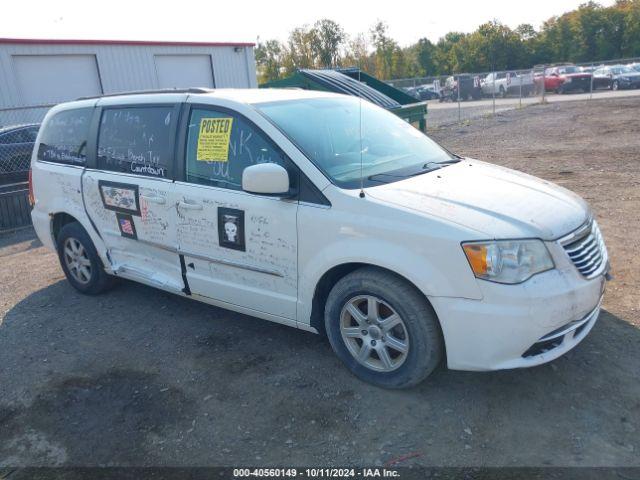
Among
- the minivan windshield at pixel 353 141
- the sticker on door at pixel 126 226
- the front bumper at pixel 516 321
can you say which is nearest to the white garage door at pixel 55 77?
the sticker on door at pixel 126 226

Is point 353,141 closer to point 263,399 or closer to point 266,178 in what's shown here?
point 266,178

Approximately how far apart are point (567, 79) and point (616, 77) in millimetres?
2516

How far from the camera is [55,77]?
59.6ft

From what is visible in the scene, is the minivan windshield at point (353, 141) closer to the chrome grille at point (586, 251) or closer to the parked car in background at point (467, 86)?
the chrome grille at point (586, 251)

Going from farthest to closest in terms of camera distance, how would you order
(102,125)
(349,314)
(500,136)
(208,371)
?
(500,136)
(102,125)
(208,371)
(349,314)

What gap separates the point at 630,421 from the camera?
2980 millimetres

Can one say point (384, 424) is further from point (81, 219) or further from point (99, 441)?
point (81, 219)

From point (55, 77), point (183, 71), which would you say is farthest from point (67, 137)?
point (183, 71)

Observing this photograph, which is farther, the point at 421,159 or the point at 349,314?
the point at 421,159

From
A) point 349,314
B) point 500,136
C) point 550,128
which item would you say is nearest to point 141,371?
point 349,314

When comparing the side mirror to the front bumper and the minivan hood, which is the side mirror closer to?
the minivan hood

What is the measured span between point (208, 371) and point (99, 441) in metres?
0.87

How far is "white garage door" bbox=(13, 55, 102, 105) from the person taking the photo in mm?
17406

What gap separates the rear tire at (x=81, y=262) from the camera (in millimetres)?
5152
